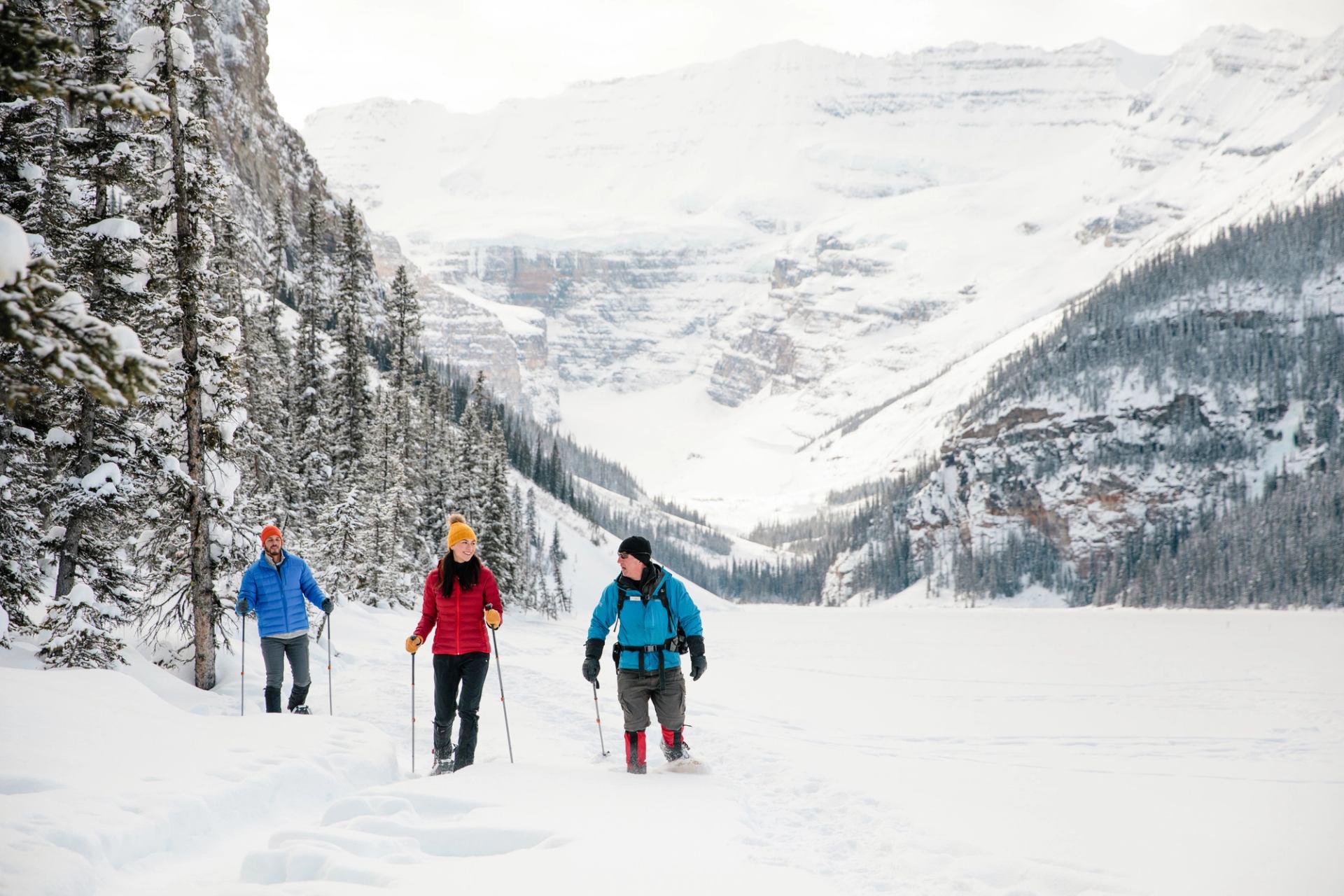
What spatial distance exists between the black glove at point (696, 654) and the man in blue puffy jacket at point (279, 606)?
5.20 m

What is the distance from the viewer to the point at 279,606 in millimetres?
11766

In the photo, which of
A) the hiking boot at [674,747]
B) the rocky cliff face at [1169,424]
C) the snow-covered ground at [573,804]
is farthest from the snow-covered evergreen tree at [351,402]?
the rocky cliff face at [1169,424]

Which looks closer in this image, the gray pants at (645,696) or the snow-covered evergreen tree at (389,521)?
the gray pants at (645,696)

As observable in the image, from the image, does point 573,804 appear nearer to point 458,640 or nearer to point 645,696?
point 645,696

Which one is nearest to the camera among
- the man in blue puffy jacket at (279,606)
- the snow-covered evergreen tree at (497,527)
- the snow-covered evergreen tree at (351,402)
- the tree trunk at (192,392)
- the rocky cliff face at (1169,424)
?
the man in blue puffy jacket at (279,606)

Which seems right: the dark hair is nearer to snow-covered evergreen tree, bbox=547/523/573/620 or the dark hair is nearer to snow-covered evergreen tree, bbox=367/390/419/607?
snow-covered evergreen tree, bbox=367/390/419/607

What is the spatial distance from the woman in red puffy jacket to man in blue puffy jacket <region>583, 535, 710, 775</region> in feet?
4.42

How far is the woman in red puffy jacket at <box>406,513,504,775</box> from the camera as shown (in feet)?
33.0

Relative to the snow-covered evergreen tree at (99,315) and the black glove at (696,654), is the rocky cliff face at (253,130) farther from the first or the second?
the black glove at (696,654)

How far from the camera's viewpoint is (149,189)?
577 inches

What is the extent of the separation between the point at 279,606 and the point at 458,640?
130 inches

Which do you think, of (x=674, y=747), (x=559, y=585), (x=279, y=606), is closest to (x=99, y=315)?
(x=279, y=606)

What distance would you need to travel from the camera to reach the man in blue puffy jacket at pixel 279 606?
11727 millimetres

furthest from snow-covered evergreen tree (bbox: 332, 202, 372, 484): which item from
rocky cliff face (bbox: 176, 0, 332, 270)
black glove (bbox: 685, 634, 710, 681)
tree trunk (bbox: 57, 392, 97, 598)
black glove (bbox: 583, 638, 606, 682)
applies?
rocky cliff face (bbox: 176, 0, 332, 270)
